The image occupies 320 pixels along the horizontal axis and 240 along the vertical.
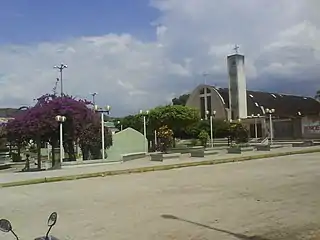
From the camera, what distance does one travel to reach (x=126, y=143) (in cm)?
3738

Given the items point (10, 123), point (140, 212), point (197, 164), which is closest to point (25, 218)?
point (140, 212)

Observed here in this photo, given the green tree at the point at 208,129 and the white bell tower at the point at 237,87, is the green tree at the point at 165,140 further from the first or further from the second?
the white bell tower at the point at 237,87

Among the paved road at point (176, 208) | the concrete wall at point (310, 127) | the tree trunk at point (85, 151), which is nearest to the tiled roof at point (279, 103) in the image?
the concrete wall at point (310, 127)

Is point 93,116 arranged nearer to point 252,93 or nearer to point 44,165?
point 44,165

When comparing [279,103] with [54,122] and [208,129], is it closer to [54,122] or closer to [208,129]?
[208,129]

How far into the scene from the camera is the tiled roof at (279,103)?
276 ft

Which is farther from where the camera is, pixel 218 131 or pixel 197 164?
pixel 218 131

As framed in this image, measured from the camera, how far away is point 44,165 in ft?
Answer: 112

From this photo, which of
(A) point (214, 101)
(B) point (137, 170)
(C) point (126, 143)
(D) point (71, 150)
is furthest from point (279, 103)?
(B) point (137, 170)

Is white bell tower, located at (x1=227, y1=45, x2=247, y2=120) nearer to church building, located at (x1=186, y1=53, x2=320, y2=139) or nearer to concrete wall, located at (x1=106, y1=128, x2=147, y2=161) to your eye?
church building, located at (x1=186, y1=53, x2=320, y2=139)

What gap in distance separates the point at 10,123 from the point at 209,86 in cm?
6135

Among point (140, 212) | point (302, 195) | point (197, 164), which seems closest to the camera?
point (140, 212)

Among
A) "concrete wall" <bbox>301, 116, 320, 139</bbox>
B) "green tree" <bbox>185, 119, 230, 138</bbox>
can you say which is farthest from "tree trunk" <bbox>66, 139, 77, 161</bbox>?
"green tree" <bbox>185, 119, 230, 138</bbox>

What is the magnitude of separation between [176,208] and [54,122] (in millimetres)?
20378
